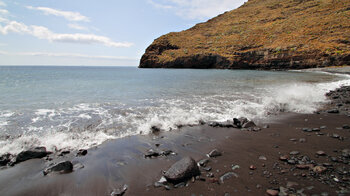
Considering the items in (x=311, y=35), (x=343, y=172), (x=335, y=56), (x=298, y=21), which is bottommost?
(x=343, y=172)

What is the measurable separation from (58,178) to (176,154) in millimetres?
3168

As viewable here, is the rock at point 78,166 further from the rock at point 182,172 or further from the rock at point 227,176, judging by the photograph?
the rock at point 227,176

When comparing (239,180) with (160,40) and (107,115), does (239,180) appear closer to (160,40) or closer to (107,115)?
(107,115)

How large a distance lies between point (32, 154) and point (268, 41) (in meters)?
82.4

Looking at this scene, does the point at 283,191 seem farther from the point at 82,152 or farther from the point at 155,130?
the point at 82,152

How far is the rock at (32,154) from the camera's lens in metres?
5.27

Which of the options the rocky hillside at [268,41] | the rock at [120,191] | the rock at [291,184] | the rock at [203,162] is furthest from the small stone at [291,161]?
Answer: the rocky hillside at [268,41]

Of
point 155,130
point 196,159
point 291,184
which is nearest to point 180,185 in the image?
point 196,159

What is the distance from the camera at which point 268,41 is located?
235 feet

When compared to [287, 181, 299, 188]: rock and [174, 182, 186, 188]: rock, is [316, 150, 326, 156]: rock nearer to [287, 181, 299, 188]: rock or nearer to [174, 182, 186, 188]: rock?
[287, 181, 299, 188]: rock

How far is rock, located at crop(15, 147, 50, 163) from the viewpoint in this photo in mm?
5273

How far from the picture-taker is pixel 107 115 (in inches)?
391

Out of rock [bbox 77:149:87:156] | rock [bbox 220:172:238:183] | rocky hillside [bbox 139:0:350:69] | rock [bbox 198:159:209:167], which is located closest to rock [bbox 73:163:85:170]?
rock [bbox 77:149:87:156]

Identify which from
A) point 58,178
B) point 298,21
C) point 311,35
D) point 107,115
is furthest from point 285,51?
point 58,178
